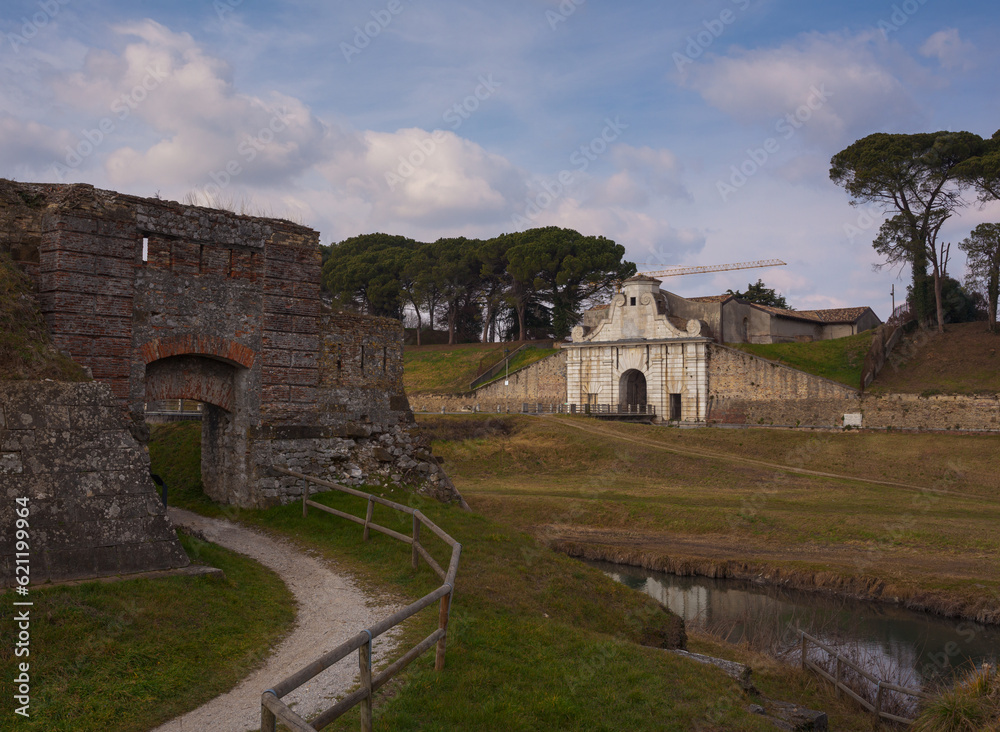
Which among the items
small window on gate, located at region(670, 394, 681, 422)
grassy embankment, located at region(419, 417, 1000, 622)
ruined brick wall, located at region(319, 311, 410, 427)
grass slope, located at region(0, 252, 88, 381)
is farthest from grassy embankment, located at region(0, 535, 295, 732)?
small window on gate, located at region(670, 394, 681, 422)

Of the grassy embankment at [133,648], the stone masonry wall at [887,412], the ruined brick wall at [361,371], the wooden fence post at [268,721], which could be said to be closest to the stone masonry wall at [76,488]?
the grassy embankment at [133,648]

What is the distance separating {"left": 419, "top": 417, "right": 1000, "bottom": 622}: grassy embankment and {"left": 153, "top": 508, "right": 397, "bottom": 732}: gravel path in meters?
9.27

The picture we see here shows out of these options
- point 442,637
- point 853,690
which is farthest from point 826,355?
point 442,637

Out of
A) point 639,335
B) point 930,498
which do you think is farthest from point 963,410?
point 639,335

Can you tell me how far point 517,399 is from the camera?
5084cm

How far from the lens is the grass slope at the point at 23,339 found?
8.09 meters

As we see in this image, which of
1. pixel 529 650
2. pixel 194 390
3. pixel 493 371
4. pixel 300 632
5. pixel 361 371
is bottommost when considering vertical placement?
pixel 529 650

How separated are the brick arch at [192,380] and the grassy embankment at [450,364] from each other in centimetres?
3898

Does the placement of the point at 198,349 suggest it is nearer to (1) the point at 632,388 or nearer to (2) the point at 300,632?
(2) the point at 300,632

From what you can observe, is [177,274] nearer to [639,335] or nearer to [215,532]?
[215,532]

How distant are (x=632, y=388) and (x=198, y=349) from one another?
38.8 m

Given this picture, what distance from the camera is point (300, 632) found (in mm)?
7871

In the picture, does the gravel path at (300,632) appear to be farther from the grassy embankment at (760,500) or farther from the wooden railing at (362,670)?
the grassy embankment at (760,500)

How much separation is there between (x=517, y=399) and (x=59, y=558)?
144ft
